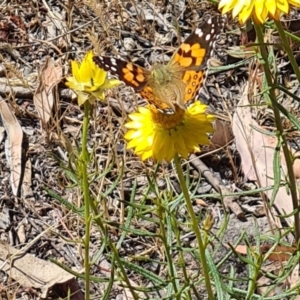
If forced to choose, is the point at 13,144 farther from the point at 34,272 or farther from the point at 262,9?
the point at 262,9

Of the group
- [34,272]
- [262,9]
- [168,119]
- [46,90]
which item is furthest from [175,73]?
[46,90]

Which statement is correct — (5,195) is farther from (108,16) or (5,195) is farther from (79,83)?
(79,83)

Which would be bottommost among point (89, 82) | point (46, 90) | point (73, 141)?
point (89, 82)

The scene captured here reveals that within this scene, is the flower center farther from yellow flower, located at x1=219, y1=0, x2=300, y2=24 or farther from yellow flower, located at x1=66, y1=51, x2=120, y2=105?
yellow flower, located at x1=219, y1=0, x2=300, y2=24

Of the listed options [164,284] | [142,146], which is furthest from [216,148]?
[142,146]

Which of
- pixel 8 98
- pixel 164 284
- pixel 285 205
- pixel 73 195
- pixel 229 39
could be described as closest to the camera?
pixel 164 284
